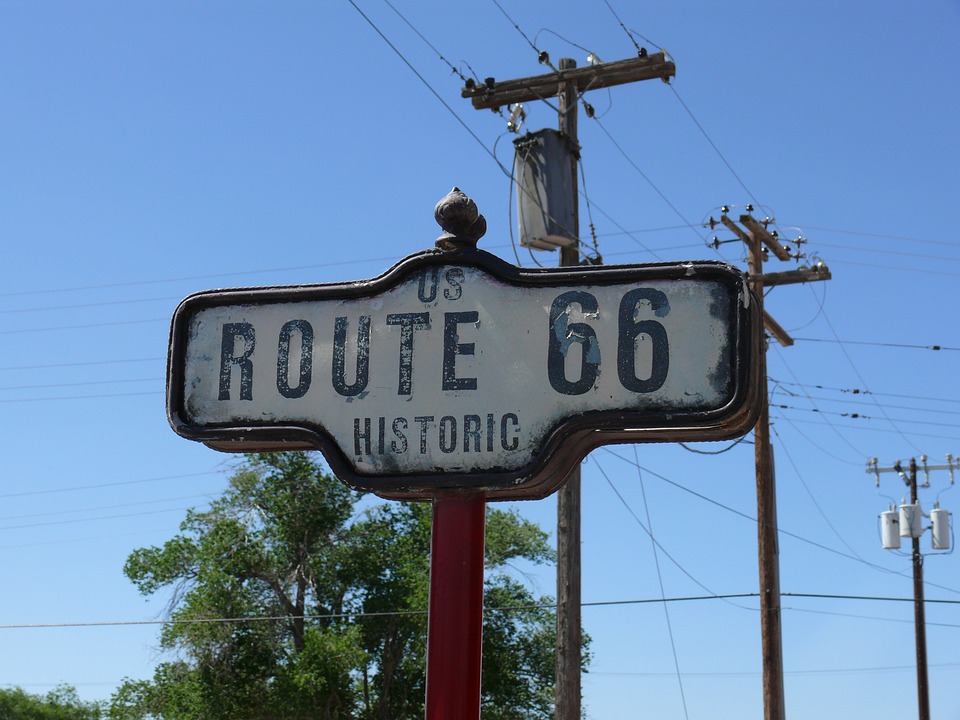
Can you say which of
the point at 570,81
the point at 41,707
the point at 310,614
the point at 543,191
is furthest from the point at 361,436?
the point at 41,707

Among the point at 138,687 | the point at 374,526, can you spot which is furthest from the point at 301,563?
the point at 138,687

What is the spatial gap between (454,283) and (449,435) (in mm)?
362

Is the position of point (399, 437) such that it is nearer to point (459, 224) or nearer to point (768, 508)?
point (459, 224)

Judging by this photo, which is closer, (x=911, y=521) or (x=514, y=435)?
(x=514, y=435)

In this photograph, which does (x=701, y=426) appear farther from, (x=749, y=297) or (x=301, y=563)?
(x=301, y=563)

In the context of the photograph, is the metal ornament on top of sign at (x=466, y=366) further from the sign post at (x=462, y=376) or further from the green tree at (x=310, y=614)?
the green tree at (x=310, y=614)

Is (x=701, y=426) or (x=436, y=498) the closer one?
(x=701, y=426)

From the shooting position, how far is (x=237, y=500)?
88.8 feet

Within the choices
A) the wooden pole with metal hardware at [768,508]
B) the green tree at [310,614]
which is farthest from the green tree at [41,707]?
the wooden pole with metal hardware at [768,508]

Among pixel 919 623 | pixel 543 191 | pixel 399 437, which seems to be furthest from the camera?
pixel 919 623

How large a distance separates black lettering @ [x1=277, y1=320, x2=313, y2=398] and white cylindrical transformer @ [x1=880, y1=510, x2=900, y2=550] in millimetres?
25298

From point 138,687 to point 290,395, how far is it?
2472 cm

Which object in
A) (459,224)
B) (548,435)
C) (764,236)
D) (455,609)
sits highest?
(764,236)

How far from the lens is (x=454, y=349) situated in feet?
9.16
